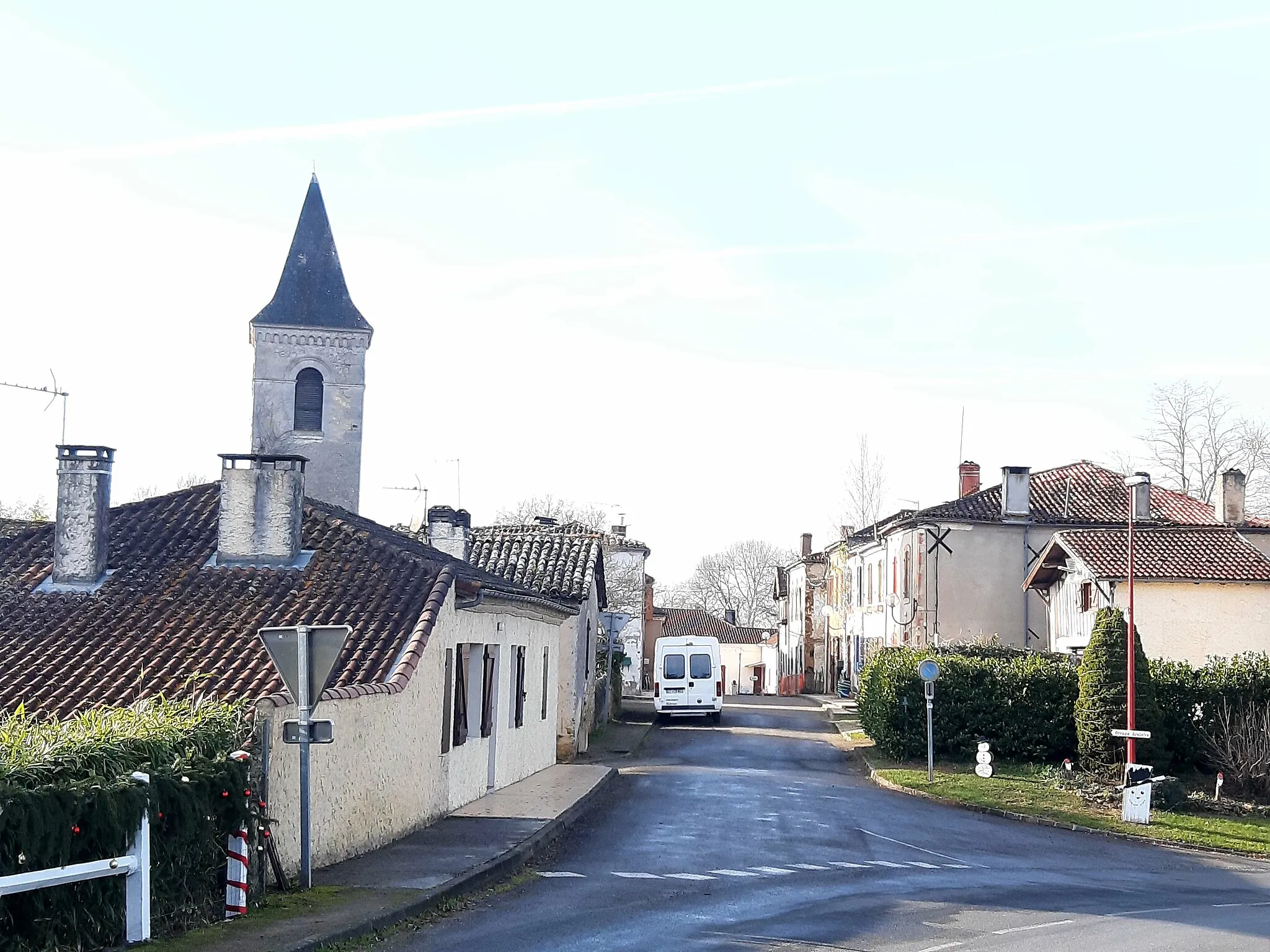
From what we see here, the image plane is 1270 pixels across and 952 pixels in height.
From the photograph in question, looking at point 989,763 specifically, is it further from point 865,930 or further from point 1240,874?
Result: point 865,930

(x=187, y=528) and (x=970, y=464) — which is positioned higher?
(x=970, y=464)

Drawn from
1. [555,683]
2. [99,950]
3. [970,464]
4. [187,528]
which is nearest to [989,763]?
[555,683]

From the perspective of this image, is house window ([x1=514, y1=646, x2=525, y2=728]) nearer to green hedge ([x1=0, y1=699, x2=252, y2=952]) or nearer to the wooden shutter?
the wooden shutter

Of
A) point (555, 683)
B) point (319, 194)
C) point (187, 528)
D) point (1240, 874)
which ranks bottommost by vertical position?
point (1240, 874)

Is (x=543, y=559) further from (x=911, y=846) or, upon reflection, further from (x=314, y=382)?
(x=911, y=846)

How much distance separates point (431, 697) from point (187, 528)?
4925 millimetres

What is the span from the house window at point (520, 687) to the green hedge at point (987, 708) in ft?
31.8

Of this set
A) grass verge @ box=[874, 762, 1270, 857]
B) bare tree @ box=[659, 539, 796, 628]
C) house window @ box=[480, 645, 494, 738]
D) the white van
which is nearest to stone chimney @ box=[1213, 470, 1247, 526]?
the white van

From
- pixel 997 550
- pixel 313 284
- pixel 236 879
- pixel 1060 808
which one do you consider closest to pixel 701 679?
pixel 997 550

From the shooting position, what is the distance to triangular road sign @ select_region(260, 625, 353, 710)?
36.8 feet

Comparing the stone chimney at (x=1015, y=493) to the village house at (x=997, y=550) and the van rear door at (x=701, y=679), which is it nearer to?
the village house at (x=997, y=550)

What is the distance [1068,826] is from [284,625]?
1244 centimetres

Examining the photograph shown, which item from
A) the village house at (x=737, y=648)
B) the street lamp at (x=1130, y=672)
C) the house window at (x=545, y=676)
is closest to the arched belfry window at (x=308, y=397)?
the house window at (x=545, y=676)

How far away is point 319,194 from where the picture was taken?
37.1 metres
